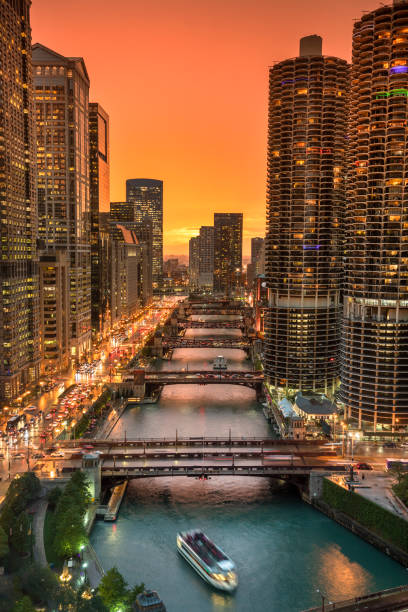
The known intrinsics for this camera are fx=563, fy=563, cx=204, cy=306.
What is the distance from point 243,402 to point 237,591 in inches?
3121

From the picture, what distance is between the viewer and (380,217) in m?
100

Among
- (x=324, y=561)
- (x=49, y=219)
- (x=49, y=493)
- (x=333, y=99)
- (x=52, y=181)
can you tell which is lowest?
(x=324, y=561)

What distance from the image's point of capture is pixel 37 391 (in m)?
126

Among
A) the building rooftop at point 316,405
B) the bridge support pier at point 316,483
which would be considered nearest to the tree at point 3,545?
the bridge support pier at point 316,483

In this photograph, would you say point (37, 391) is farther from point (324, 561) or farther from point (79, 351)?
point (324, 561)

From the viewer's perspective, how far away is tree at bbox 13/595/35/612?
157ft

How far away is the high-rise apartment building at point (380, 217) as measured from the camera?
9750cm

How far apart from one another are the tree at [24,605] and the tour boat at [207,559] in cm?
1989

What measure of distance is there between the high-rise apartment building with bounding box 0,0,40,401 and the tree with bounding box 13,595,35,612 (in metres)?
71.5

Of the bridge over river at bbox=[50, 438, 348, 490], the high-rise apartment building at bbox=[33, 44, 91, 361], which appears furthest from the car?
the high-rise apartment building at bbox=[33, 44, 91, 361]

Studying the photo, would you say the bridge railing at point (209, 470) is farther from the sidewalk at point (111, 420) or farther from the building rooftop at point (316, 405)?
the building rooftop at point (316, 405)

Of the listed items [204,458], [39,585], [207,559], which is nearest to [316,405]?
[204,458]

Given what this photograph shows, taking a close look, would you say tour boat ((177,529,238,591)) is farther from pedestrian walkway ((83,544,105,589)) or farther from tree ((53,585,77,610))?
tree ((53,585,77,610))

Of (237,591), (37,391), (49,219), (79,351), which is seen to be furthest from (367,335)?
(49,219)
